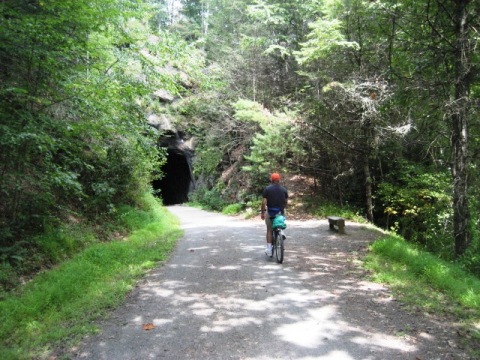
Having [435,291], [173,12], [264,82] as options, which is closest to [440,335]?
[435,291]

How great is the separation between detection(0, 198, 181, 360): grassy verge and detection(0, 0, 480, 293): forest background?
29.4 inches

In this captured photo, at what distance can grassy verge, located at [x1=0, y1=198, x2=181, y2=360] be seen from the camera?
4578mm

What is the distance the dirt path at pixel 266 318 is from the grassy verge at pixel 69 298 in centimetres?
38

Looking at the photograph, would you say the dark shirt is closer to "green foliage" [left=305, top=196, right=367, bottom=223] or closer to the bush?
"green foliage" [left=305, top=196, right=367, bottom=223]

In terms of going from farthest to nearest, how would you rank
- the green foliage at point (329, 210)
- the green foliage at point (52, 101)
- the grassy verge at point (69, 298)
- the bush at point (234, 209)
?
the bush at point (234, 209) < the green foliage at point (329, 210) < the green foliage at point (52, 101) < the grassy verge at point (69, 298)

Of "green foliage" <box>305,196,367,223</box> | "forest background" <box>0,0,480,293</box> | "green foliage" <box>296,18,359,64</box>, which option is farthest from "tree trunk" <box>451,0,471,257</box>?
"green foliage" <box>305,196,367,223</box>

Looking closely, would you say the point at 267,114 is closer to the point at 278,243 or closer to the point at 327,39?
the point at 327,39

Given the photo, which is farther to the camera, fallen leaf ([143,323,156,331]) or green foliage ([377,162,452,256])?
green foliage ([377,162,452,256])

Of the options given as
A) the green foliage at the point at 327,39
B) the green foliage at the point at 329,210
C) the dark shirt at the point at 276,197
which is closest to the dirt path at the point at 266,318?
the dark shirt at the point at 276,197

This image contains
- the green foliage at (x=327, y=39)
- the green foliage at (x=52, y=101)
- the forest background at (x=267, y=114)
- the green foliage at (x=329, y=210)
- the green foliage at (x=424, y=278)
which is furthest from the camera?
the green foliage at (x=329, y=210)

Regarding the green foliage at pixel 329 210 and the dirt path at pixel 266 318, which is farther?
the green foliage at pixel 329 210

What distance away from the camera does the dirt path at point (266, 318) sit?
403cm

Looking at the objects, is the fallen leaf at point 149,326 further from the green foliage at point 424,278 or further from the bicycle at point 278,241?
the green foliage at point 424,278

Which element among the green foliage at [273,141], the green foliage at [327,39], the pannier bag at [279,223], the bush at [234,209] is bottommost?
the bush at [234,209]
